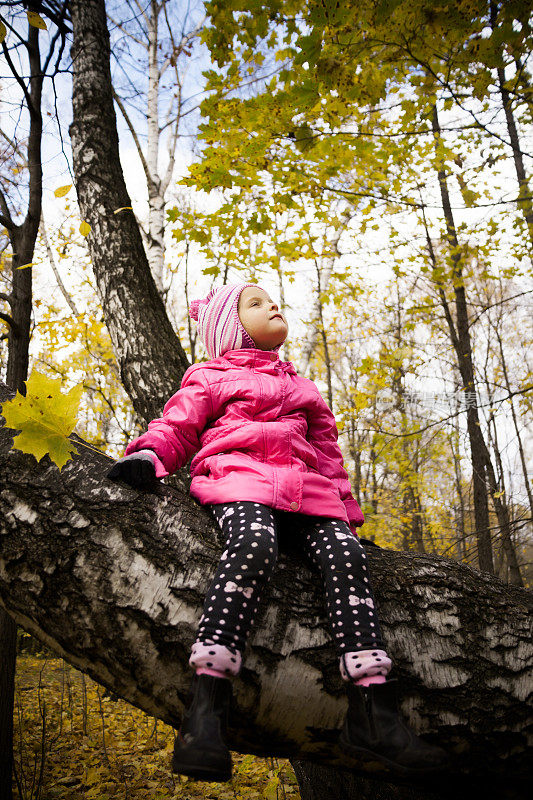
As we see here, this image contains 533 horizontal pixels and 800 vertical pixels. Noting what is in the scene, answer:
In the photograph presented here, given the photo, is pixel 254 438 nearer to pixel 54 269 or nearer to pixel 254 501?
pixel 254 501

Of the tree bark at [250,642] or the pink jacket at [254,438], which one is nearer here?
the tree bark at [250,642]

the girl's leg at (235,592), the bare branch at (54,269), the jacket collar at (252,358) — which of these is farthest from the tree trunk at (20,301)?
the bare branch at (54,269)

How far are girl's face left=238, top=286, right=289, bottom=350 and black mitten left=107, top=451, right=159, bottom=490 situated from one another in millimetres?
865

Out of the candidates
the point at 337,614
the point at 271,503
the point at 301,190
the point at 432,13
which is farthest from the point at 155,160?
the point at 337,614

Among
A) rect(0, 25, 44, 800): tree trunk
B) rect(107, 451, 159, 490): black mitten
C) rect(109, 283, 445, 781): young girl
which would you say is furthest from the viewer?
rect(0, 25, 44, 800): tree trunk

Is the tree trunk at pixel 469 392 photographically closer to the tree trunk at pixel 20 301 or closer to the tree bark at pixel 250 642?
the tree trunk at pixel 20 301

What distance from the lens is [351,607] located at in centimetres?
126

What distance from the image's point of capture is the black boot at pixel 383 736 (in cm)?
108

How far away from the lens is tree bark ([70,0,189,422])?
252 centimetres

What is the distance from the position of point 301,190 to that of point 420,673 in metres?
4.29

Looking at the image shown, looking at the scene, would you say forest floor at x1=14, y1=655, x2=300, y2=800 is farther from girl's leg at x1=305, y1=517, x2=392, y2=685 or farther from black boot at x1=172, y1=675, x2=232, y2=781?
girl's leg at x1=305, y1=517, x2=392, y2=685

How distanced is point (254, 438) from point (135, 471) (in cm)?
46

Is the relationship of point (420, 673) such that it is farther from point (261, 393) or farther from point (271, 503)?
point (261, 393)

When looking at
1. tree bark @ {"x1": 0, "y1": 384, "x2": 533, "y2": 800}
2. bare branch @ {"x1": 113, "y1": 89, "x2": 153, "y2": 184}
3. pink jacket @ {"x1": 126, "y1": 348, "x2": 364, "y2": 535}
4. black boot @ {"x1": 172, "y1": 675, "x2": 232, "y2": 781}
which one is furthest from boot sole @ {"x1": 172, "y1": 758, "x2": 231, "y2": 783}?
bare branch @ {"x1": 113, "y1": 89, "x2": 153, "y2": 184}
